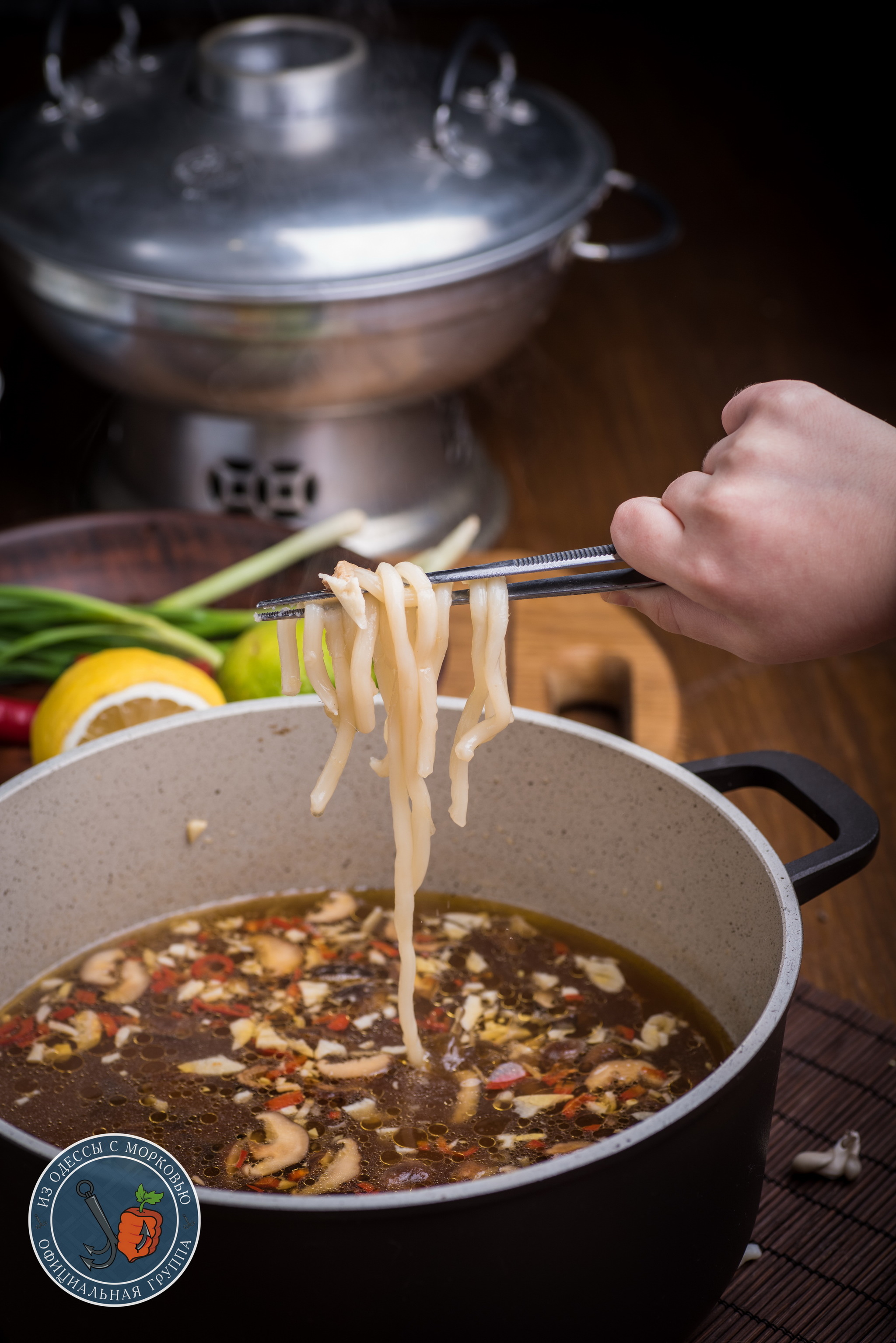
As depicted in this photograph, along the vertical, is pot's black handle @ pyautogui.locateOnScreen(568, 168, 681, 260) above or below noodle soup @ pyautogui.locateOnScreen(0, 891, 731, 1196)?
above

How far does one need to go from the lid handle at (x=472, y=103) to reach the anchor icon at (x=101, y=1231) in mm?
1792

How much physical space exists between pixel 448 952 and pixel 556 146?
63.4 inches

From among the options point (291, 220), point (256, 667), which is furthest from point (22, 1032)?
point (291, 220)

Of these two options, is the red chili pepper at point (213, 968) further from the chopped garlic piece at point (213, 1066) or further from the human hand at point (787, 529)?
the human hand at point (787, 529)

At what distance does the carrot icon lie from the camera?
844mm

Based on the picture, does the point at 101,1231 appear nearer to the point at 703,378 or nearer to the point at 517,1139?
the point at 517,1139

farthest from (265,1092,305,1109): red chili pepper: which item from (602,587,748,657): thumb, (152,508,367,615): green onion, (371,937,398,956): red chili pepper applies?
(152,508,367,615): green onion

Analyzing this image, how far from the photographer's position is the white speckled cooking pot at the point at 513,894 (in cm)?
79

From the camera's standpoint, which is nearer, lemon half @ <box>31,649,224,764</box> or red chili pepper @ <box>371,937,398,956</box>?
red chili pepper @ <box>371,937,398,956</box>

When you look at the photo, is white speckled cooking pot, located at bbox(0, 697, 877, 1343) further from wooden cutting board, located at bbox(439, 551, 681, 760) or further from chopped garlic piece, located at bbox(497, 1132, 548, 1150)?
wooden cutting board, located at bbox(439, 551, 681, 760)

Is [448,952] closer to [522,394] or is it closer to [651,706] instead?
[651,706]

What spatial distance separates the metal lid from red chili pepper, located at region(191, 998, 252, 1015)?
1198 millimetres

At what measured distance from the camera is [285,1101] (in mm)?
1121

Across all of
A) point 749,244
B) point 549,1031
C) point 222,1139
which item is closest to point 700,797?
point 549,1031
